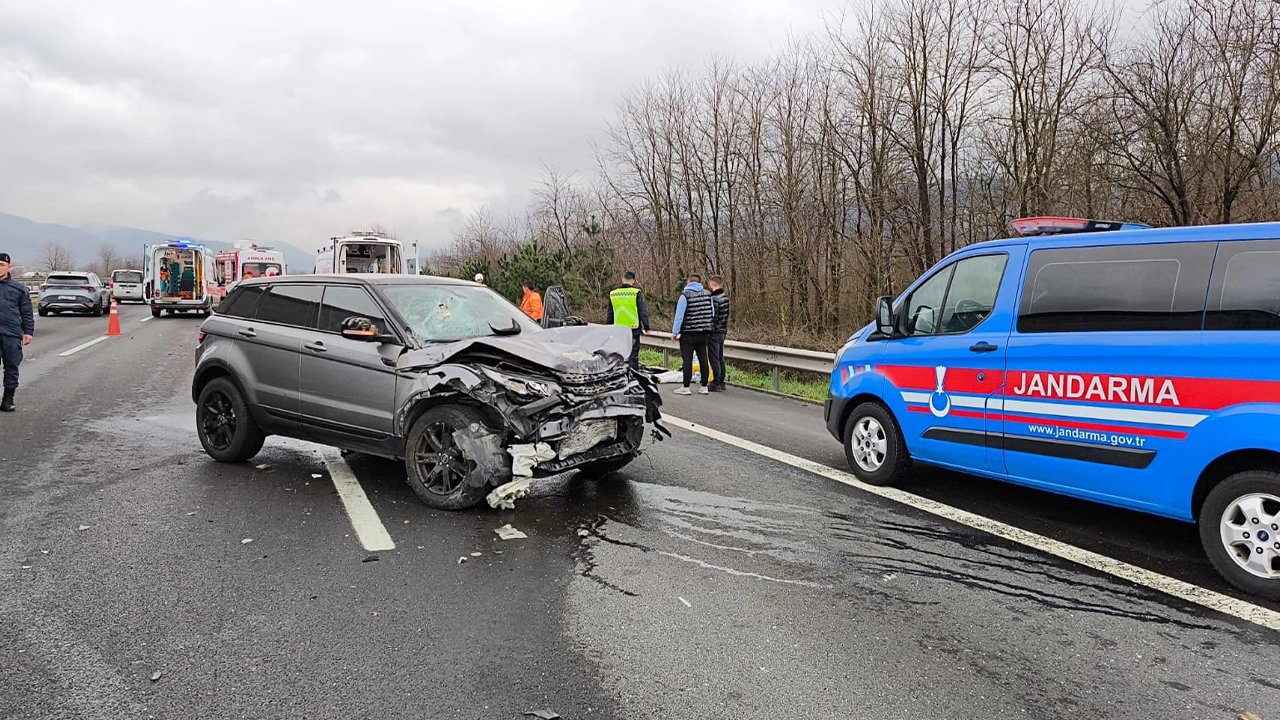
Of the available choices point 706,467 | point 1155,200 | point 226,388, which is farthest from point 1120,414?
point 1155,200

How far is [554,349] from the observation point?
5816mm

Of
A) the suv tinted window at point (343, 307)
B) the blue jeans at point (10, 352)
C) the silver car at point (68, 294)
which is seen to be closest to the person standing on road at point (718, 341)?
the suv tinted window at point (343, 307)

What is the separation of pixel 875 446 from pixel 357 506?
153 inches

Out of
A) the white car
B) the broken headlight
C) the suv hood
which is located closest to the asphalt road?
the broken headlight

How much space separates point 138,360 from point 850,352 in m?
14.2

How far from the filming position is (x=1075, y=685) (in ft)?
10.1

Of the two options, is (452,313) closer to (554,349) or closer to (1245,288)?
(554,349)

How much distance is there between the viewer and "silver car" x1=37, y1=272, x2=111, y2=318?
29.5m

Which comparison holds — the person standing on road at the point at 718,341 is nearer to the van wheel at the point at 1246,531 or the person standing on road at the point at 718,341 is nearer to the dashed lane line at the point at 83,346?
the van wheel at the point at 1246,531

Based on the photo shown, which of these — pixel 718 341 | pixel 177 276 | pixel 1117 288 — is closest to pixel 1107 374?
pixel 1117 288

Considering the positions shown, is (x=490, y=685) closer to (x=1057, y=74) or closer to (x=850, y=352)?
(x=850, y=352)

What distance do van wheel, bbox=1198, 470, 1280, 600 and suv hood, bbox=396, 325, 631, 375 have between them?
3.76 m

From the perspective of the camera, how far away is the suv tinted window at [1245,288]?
13.0 feet

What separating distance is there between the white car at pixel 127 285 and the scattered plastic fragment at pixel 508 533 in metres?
46.0
